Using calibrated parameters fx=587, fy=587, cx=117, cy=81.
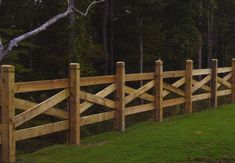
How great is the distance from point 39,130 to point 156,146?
2.04 meters

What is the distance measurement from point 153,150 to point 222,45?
4244 centimetres

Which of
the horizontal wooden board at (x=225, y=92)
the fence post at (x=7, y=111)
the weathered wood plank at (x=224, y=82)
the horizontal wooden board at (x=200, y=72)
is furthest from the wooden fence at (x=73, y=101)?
the horizontal wooden board at (x=225, y=92)

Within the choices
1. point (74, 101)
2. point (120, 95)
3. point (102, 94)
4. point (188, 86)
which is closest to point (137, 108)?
point (120, 95)

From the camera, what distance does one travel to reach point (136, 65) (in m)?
37.3

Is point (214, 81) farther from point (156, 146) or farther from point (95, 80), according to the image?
point (156, 146)

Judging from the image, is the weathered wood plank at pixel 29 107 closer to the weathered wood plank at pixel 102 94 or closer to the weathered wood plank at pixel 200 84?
the weathered wood plank at pixel 102 94

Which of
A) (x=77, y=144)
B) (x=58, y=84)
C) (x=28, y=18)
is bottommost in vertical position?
(x=77, y=144)

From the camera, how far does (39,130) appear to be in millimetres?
10078

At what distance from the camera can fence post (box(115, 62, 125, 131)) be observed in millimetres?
12758

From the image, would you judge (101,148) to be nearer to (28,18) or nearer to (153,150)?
(153,150)

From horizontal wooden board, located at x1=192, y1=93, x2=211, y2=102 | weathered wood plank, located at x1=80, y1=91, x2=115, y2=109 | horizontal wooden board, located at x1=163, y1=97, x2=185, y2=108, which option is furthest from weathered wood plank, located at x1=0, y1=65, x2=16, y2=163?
horizontal wooden board, located at x1=192, y1=93, x2=211, y2=102

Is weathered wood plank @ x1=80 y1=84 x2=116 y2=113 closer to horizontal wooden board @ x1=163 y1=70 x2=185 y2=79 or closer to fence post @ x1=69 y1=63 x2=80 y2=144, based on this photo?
fence post @ x1=69 y1=63 x2=80 y2=144

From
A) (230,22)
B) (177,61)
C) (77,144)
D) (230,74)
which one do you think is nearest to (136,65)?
(177,61)

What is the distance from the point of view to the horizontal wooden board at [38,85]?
31.0 feet
